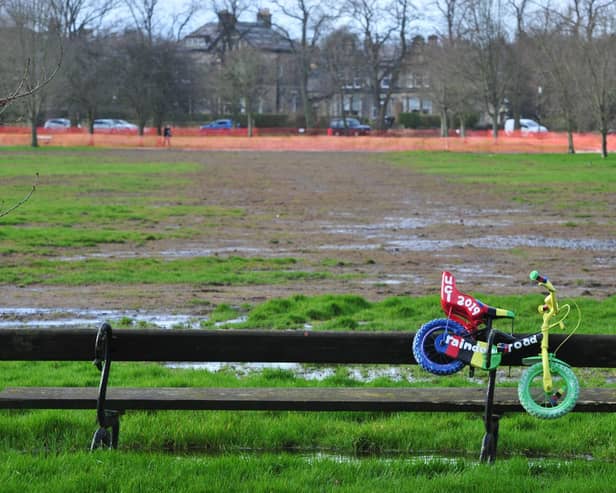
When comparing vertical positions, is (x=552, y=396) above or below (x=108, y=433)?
above

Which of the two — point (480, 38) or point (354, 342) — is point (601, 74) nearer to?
point (480, 38)

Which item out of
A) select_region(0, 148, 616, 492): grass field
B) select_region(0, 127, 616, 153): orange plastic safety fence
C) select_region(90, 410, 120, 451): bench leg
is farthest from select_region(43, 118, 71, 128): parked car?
select_region(90, 410, 120, 451): bench leg

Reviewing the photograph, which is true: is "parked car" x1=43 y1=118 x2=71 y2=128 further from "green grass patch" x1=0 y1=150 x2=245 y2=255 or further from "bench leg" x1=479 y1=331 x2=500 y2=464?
"bench leg" x1=479 y1=331 x2=500 y2=464

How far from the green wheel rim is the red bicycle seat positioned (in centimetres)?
33

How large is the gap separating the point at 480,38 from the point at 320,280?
66.5 meters

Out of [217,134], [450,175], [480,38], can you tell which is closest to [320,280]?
[450,175]

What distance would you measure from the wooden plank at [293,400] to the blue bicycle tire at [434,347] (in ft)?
1.13

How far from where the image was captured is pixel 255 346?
6121 millimetres

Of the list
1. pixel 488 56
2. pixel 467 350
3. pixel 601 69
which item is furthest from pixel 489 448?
pixel 488 56

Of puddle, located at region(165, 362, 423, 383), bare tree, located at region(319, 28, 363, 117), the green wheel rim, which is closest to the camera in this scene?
the green wheel rim

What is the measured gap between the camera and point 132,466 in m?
5.66

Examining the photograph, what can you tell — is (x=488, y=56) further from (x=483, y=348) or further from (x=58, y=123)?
(x=483, y=348)

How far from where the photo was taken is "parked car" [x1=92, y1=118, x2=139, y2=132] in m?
95.5

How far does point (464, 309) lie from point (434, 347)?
0.26m
